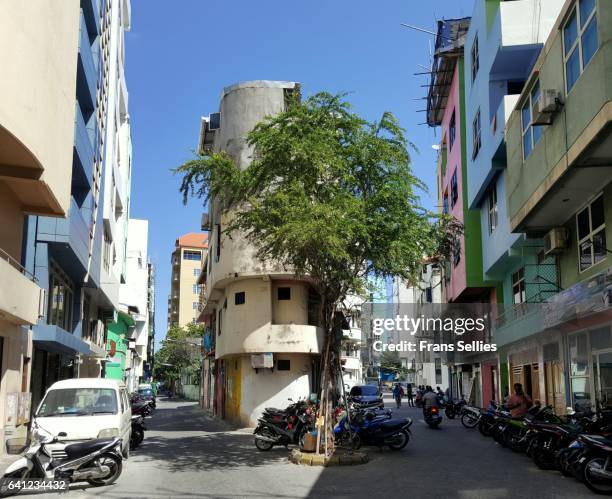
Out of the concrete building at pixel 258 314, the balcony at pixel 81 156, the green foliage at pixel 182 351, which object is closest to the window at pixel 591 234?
the concrete building at pixel 258 314

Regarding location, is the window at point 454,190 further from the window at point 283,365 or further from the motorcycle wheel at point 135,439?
the motorcycle wheel at point 135,439

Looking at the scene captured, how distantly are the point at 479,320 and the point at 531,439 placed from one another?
64.8 feet

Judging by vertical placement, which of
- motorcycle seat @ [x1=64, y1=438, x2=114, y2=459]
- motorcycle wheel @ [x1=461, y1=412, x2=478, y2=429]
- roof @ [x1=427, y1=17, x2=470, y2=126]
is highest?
roof @ [x1=427, y1=17, x2=470, y2=126]

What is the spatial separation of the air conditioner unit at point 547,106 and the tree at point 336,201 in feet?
10.2

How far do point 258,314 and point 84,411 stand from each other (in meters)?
13.5

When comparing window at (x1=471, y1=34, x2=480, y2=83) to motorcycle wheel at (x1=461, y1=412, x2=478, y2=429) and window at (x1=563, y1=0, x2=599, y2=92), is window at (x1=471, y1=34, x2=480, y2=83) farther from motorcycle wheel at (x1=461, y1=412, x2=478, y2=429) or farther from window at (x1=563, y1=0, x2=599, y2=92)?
motorcycle wheel at (x1=461, y1=412, x2=478, y2=429)

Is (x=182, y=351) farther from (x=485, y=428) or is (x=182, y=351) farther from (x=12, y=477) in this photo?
(x=12, y=477)

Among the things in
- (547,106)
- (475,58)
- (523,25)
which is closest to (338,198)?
(547,106)

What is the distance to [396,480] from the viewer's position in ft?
40.0

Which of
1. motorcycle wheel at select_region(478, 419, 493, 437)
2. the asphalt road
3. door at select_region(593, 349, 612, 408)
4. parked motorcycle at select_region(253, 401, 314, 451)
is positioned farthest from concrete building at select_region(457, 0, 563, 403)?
parked motorcycle at select_region(253, 401, 314, 451)

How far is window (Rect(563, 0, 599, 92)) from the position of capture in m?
12.9

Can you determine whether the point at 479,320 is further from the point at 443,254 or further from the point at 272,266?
the point at 443,254

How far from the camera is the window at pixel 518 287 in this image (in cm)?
2500

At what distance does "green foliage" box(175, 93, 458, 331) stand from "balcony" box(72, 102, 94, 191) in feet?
27.4
